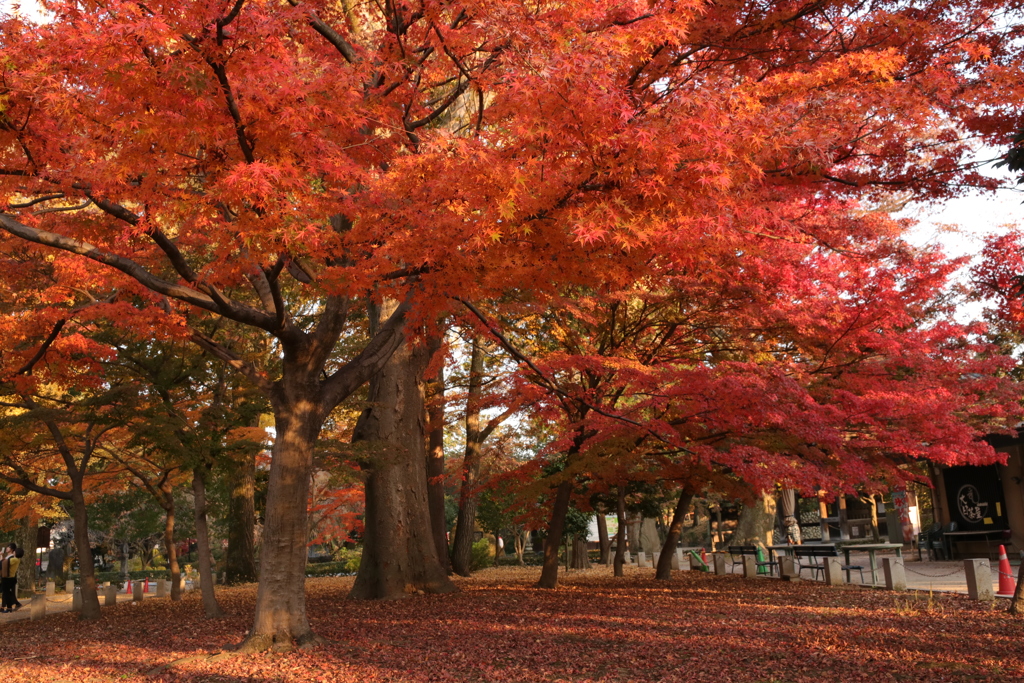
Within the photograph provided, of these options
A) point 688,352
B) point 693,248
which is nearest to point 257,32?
point 693,248

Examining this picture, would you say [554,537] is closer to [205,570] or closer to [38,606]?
[205,570]

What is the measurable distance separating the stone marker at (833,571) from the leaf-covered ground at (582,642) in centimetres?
135

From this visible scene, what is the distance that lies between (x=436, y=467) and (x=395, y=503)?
17.9 feet

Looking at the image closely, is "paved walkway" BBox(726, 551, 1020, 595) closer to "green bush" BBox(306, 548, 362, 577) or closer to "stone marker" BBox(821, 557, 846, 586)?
"stone marker" BBox(821, 557, 846, 586)

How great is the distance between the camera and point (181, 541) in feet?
138

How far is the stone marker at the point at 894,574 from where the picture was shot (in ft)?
41.8

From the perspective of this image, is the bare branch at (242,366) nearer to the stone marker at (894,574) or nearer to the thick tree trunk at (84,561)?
the thick tree trunk at (84,561)

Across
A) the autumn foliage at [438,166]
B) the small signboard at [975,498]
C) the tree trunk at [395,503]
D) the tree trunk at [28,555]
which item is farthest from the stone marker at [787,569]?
the tree trunk at [28,555]

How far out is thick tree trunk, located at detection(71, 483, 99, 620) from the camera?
14.0 meters

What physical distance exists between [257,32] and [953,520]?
2130 centimetres

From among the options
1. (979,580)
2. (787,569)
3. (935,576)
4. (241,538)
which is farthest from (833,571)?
(241,538)

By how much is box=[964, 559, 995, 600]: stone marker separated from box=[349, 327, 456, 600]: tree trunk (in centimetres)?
844

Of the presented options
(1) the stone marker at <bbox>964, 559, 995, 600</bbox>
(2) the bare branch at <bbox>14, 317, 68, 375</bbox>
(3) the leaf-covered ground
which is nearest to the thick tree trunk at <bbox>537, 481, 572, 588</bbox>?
(3) the leaf-covered ground

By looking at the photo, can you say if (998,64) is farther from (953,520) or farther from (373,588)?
(953,520)
